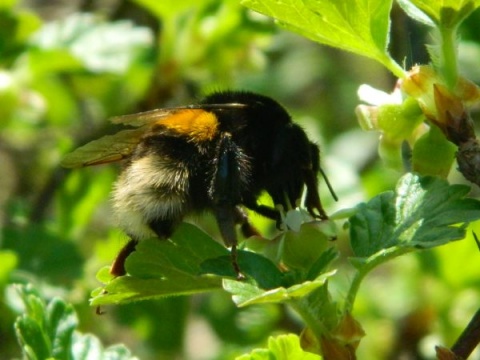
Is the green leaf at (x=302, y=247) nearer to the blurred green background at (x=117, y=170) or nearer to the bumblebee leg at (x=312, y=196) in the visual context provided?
the bumblebee leg at (x=312, y=196)

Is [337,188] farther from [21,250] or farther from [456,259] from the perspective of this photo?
[21,250]

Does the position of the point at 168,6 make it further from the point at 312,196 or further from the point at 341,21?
the point at 341,21

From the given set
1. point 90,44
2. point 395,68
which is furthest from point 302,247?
point 90,44

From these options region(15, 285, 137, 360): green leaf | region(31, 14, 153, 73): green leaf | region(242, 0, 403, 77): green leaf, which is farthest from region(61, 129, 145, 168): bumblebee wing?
region(31, 14, 153, 73): green leaf

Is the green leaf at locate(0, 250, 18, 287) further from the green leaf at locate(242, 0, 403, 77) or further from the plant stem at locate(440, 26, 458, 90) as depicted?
the plant stem at locate(440, 26, 458, 90)

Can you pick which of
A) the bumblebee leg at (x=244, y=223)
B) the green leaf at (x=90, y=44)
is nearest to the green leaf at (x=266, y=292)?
the bumblebee leg at (x=244, y=223)
